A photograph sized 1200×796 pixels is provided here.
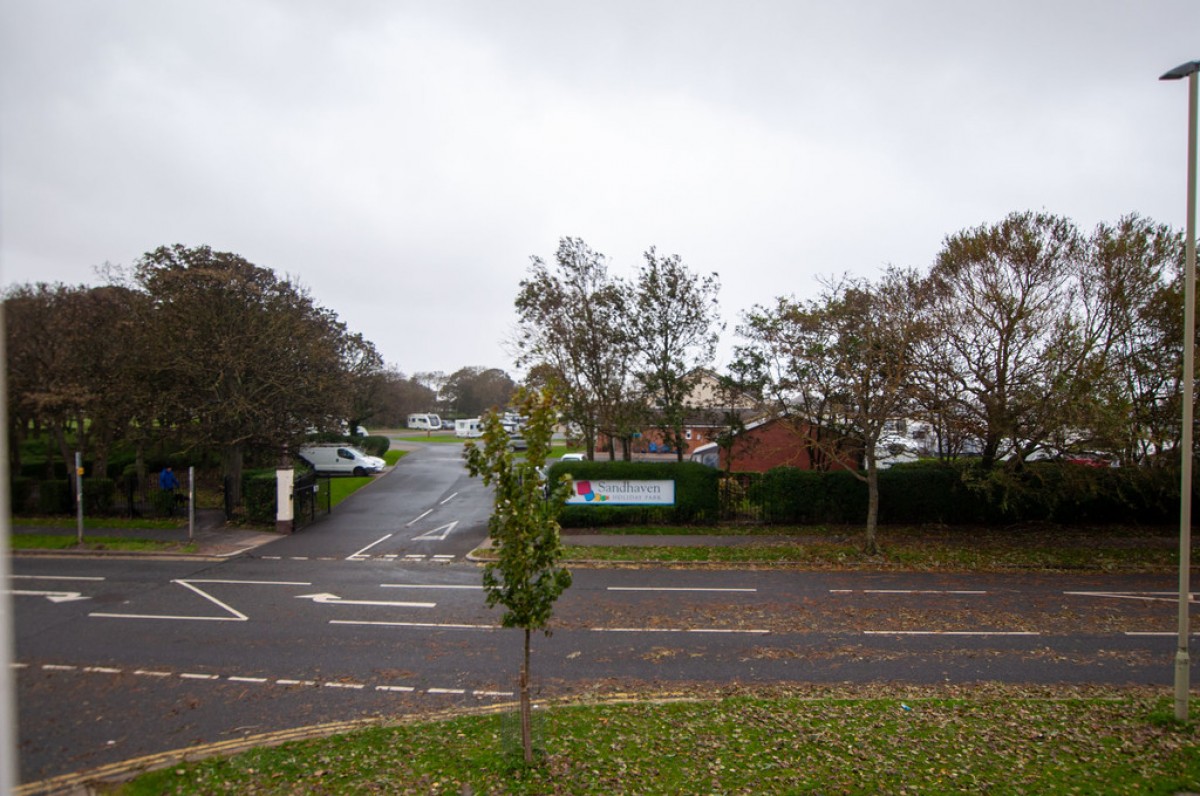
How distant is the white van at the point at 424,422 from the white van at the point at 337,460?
36.7 m

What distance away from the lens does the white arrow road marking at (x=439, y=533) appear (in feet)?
72.1

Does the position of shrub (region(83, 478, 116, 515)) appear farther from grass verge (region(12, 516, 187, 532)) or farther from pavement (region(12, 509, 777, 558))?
pavement (region(12, 509, 777, 558))

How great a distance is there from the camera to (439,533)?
2273cm

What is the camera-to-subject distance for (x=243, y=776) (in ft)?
23.7

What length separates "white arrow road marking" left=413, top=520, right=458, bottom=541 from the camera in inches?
866

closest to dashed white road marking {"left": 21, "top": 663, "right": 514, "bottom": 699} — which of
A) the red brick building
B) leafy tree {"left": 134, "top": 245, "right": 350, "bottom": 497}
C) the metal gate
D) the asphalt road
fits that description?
the asphalt road

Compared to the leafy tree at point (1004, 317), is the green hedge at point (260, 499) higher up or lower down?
lower down

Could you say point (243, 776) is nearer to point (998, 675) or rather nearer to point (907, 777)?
point (907, 777)

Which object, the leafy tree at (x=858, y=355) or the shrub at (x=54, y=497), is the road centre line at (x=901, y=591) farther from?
the shrub at (x=54, y=497)

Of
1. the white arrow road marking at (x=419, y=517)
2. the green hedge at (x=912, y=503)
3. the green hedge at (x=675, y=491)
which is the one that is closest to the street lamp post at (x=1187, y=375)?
the green hedge at (x=912, y=503)

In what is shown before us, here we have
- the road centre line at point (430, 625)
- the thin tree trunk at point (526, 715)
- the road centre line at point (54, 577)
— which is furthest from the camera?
the road centre line at point (54, 577)

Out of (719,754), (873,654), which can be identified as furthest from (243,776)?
(873,654)

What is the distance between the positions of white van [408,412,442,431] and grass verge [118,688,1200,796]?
218 ft

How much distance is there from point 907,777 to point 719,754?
6.36 feet
